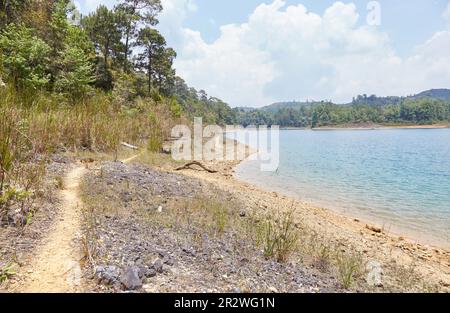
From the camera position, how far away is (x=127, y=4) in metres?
30.2

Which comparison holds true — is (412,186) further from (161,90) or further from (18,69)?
(161,90)

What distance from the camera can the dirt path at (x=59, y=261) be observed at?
2.96 metres

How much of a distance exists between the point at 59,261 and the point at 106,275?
759 mm

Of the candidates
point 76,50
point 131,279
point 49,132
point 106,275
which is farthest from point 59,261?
point 76,50

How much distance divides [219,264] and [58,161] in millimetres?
6721

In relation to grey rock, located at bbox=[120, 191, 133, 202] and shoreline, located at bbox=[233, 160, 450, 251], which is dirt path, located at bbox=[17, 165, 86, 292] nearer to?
grey rock, located at bbox=[120, 191, 133, 202]

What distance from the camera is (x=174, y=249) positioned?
415 centimetres

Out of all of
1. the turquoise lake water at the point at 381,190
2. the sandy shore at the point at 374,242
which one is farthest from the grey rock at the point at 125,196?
the turquoise lake water at the point at 381,190

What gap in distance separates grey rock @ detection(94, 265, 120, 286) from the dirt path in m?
0.18

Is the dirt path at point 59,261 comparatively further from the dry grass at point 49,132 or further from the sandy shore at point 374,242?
the sandy shore at point 374,242

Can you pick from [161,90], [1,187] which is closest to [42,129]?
[1,187]

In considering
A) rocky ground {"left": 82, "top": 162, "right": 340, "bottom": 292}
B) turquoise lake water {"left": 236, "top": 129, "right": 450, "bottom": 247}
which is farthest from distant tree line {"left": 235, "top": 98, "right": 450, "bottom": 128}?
rocky ground {"left": 82, "top": 162, "right": 340, "bottom": 292}

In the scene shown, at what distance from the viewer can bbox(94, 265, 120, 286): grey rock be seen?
3.05 m
